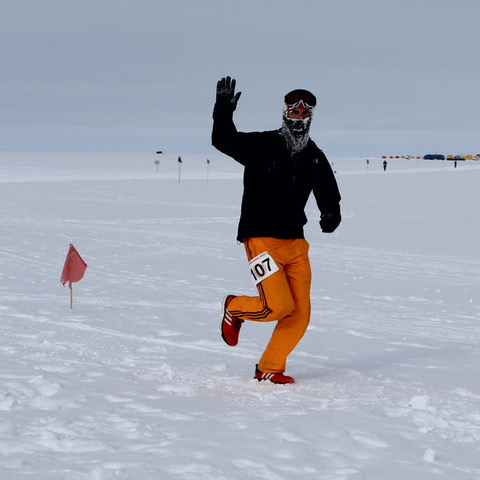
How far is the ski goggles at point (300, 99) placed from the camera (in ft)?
16.1

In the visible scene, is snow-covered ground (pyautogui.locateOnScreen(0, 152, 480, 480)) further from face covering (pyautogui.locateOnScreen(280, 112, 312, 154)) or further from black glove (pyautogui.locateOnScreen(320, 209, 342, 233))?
face covering (pyautogui.locateOnScreen(280, 112, 312, 154))

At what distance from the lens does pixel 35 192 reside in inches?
1216

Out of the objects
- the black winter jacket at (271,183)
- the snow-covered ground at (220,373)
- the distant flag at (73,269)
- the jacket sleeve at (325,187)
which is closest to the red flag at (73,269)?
the distant flag at (73,269)

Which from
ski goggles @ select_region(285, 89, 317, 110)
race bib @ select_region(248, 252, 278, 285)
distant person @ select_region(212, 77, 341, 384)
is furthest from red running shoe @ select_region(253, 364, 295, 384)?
ski goggles @ select_region(285, 89, 317, 110)

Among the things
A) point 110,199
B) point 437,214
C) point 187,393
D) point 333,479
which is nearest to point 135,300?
point 187,393

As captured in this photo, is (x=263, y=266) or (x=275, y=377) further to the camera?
(x=275, y=377)

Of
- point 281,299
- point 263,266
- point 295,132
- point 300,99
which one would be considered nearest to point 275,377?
point 281,299

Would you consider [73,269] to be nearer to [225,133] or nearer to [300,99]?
[225,133]

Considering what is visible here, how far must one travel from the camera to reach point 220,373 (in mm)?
5355

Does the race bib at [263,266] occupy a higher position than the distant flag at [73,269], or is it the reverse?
the race bib at [263,266]

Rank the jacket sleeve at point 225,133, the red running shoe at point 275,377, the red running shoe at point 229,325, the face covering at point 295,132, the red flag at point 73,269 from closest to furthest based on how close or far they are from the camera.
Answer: the jacket sleeve at point 225,133 < the face covering at point 295,132 < the red running shoe at point 275,377 < the red running shoe at point 229,325 < the red flag at point 73,269

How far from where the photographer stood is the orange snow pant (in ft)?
15.9

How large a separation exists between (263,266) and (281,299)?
0.76 ft

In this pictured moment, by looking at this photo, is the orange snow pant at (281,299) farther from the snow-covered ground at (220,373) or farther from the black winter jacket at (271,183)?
the snow-covered ground at (220,373)
